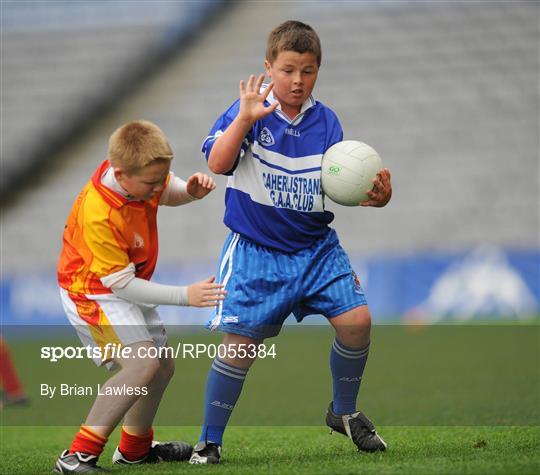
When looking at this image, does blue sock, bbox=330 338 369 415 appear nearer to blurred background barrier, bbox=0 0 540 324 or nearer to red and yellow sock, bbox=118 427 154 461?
red and yellow sock, bbox=118 427 154 461

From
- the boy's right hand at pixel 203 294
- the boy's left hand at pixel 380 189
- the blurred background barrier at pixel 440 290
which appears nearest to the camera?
the boy's right hand at pixel 203 294

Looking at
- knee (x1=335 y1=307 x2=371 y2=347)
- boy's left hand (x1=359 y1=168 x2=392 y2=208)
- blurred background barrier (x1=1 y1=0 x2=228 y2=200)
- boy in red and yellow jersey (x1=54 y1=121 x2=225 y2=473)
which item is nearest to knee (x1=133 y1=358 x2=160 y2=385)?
boy in red and yellow jersey (x1=54 y1=121 x2=225 y2=473)

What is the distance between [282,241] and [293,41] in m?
0.90

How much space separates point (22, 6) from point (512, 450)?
1659 cm

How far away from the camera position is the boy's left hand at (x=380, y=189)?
14.9 feet

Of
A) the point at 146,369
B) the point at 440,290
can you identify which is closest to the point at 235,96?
the point at 440,290

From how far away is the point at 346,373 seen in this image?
4.66 m

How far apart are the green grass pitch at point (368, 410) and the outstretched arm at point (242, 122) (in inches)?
52.9

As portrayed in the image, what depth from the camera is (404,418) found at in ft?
20.0

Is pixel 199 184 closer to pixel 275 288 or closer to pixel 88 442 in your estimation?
pixel 275 288

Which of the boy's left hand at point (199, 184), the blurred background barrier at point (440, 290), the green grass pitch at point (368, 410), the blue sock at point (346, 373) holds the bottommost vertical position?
the blurred background barrier at point (440, 290)

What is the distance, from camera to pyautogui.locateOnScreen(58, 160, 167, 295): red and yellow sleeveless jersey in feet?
13.7

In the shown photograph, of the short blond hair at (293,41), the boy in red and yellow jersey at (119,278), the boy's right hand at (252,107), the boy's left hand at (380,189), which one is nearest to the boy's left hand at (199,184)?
the boy in red and yellow jersey at (119,278)

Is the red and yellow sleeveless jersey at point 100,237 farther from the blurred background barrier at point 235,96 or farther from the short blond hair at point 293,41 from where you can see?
the blurred background barrier at point 235,96
